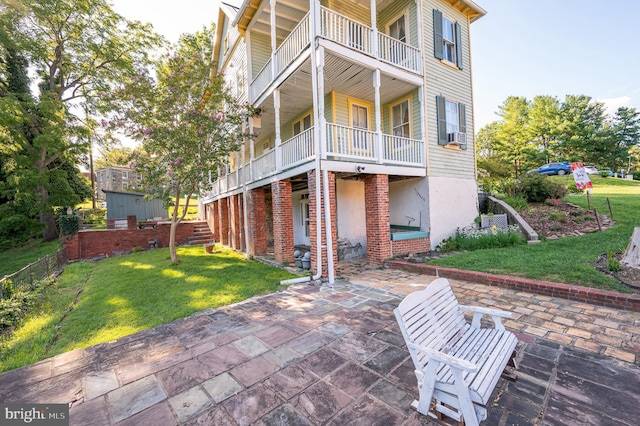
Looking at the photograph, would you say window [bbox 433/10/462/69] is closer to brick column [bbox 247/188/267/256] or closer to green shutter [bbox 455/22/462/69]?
green shutter [bbox 455/22/462/69]

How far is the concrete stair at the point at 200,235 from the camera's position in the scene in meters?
16.8

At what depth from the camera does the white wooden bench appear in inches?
76.1

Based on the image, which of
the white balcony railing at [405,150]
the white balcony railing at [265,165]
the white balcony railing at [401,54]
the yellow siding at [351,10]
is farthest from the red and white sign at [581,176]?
the white balcony railing at [265,165]

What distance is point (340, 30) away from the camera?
307 inches

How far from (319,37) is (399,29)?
194 inches

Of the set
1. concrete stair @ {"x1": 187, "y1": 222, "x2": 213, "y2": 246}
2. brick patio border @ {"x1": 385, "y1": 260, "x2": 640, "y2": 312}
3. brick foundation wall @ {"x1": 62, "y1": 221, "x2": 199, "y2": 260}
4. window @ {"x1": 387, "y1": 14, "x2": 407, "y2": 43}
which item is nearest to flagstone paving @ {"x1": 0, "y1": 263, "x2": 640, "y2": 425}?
brick patio border @ {"x1": 385, "y1": 260, "x2": 640, "y2": 312}

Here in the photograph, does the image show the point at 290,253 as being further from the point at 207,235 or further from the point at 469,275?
the point at 207,235

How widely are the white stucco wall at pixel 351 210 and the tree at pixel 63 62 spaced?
36.2ft

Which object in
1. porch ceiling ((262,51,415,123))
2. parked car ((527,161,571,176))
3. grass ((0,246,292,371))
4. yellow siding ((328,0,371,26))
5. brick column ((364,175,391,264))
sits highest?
yellow siding ((328,0,371,26))

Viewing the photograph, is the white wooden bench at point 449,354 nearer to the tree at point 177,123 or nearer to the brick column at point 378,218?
the brick column at point 378,218

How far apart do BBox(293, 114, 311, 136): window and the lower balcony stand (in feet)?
7.69

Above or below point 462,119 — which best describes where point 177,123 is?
below

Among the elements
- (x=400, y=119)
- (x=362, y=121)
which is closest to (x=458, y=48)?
(x=400, y=119)

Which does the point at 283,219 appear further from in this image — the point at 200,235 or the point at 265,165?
the point at 200,235
